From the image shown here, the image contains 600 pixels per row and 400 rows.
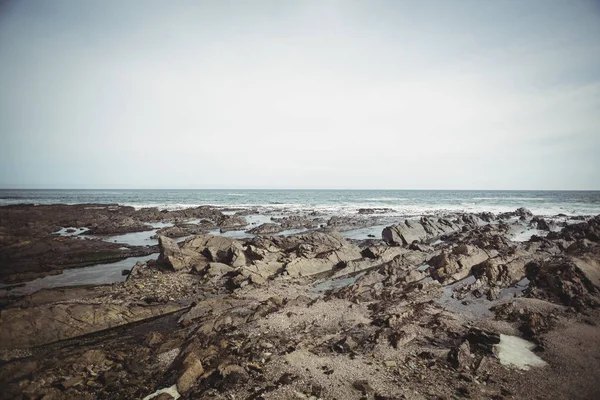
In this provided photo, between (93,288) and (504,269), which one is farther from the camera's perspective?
(504,269)

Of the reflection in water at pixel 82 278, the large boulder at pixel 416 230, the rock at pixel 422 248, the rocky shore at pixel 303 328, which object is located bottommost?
the reflection in water at pixel 82 278

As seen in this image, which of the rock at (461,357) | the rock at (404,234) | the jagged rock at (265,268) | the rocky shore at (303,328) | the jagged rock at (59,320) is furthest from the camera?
the rock at (404,234)

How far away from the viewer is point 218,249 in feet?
55.9

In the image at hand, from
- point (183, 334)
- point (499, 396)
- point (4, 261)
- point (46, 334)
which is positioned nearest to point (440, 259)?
point (499, 396)

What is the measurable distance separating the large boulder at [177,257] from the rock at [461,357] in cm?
1235

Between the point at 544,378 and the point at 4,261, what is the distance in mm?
25492

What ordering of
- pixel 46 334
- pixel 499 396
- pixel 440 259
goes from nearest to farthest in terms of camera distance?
pixel 499 396, pixel 46 334, pixel 440 259

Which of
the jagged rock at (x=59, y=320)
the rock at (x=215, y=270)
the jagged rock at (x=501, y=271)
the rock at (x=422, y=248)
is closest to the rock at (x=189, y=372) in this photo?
the jagged rock at (x=59, y=320)

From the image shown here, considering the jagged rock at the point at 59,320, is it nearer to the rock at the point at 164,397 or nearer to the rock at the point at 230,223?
the rock at the point at 164,397

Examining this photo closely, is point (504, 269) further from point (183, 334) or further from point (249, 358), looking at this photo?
point (183, 334)

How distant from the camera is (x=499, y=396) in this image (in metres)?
5.61

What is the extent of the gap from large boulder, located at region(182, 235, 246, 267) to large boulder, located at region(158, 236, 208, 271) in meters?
0.65

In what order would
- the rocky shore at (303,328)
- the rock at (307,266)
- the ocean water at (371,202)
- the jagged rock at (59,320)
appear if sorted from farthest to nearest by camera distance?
the ocean water at (371,202) < the rock at (307,266) < the jagged rock at (59,320) < the rocky shore at (303,328)

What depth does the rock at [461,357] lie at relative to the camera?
6.53 m
